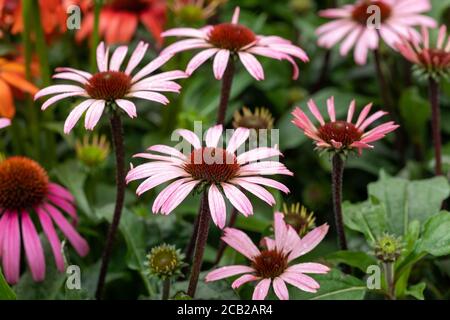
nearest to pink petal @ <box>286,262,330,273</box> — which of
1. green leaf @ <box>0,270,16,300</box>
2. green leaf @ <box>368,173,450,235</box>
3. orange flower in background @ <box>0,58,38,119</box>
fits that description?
green leaf @ <box>368,173,450,235</box>

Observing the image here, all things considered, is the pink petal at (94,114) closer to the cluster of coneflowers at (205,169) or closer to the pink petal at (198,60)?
the cluster of coneflowers at (205,169)

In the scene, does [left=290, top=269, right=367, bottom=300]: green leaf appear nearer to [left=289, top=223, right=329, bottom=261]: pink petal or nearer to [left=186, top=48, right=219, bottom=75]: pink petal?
[left=289, top=223, right=329, bottom=261]: pink petal

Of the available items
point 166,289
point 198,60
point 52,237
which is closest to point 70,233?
point 52,237

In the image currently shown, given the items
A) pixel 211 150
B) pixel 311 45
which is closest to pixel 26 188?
pixel 211 150

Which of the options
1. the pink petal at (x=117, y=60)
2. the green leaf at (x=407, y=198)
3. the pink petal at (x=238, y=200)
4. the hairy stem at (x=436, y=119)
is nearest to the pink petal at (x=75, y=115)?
the pink petal at (x=117, y=60)

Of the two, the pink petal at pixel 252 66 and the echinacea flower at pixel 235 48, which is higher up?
the echinacea flower at pixel 235 48

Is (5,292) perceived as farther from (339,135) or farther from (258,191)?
(339,135)
